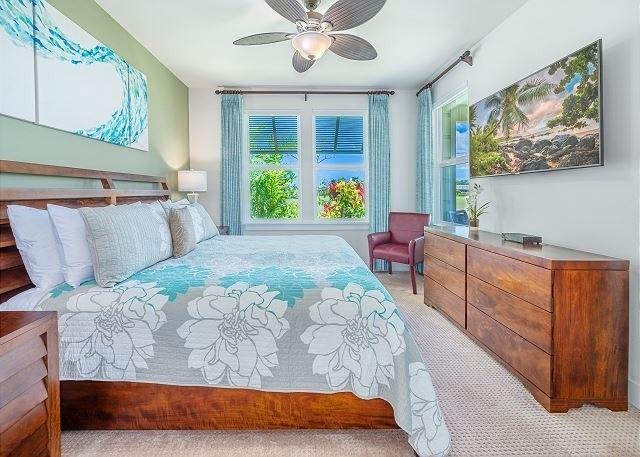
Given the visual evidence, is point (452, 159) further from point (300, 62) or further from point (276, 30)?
point (276, 30)

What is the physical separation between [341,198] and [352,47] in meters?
2.67

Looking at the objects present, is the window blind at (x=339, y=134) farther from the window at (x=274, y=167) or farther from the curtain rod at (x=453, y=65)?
the curtain rod at (x=453, y=65)

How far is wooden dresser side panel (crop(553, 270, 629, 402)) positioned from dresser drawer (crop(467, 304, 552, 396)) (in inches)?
3.0

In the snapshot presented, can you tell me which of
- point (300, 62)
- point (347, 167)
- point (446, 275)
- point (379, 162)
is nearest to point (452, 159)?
point (379, 162)

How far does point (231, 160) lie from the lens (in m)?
5.04

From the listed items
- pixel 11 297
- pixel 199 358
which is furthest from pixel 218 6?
pixel 199 358

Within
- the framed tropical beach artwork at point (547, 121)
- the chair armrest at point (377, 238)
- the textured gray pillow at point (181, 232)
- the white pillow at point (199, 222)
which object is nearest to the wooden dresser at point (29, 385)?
the textured gray pillow at point (181, 232)

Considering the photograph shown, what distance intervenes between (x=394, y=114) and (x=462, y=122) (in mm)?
1128

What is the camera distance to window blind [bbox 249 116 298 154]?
5242 millimetres

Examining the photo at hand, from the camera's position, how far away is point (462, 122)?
4.36 metres

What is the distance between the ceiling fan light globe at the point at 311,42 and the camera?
2.53 m

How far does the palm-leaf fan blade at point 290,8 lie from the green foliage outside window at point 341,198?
9.82ft

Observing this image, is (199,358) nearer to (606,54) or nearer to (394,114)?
(606,54)

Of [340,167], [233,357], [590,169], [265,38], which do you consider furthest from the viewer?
[340,167]
